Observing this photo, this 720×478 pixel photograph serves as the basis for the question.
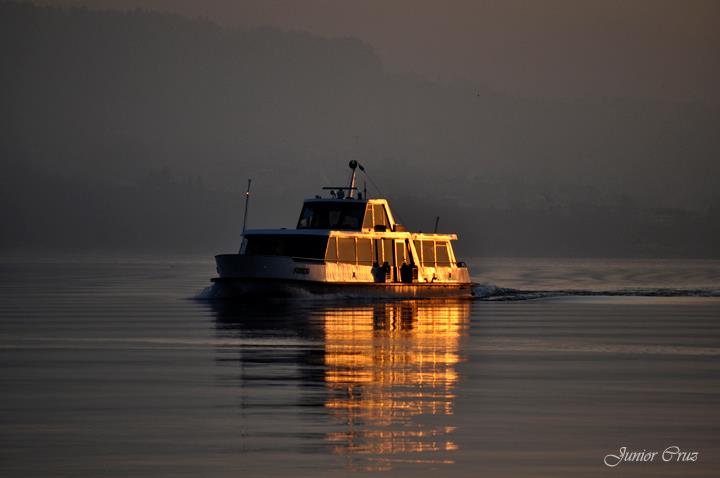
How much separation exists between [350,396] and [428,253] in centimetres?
4832

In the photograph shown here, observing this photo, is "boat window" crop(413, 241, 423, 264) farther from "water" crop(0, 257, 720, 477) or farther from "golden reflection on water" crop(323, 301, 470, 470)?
"water" crop(0, 257, 720, 477)

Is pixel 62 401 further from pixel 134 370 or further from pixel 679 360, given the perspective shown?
pixel 679 360

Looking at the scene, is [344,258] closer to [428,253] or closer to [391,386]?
[428,253]

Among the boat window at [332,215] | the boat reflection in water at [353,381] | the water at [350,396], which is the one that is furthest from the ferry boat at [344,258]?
the water at [350,396]

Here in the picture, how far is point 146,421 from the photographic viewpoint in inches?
914

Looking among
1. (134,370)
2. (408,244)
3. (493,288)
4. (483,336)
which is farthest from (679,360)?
(493,288)

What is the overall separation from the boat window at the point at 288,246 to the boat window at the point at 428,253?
9.88 m

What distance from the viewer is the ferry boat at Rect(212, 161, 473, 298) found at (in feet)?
209

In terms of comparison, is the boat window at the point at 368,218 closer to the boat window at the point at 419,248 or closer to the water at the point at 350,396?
the boat window at the point at 419,248

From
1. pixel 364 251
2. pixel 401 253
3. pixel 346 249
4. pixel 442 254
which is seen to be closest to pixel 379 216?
pixel 401 253

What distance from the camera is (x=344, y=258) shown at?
67.1 m

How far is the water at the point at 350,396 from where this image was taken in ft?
65.5

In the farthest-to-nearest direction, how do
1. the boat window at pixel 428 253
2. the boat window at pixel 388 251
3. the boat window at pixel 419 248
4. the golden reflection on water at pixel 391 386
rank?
the boat window at pixel 428 253 < the boat window at pixel 419 248 < the boat window at pixel 388 251 < the golden reflection on water at pixel 391 386

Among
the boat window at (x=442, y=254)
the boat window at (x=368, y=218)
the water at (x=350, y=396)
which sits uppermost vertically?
the boat window at (x=368, y=218)
